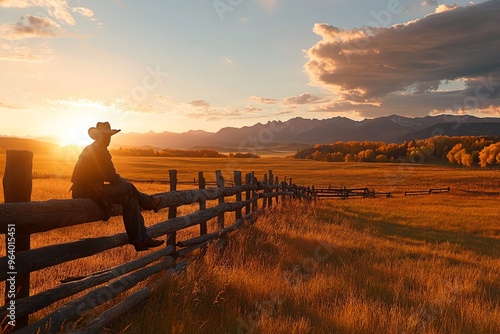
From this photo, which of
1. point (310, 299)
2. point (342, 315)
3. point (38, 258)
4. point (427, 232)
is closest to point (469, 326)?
point (342, 315)

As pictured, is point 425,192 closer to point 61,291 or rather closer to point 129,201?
point 129,201

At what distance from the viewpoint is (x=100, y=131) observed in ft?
14.8

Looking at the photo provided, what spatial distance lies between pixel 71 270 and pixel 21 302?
391cm

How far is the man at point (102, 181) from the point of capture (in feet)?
14.3

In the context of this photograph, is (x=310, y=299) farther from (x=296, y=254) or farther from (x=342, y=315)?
(x=296, y=254)

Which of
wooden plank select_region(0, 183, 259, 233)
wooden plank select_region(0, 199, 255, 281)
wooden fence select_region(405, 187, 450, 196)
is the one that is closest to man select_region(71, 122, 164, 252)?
wooden plank select_region(0, 183, 259, 233)

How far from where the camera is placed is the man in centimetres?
436

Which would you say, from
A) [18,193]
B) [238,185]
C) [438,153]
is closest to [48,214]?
[18,193]

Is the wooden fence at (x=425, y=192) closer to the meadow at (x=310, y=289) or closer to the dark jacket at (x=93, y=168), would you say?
the meadow at (x=310, y=289)

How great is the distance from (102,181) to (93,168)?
17 centimetres

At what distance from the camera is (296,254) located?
29.8ft

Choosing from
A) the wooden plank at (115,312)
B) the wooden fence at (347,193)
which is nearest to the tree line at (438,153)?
the wooden fence at (347,193)

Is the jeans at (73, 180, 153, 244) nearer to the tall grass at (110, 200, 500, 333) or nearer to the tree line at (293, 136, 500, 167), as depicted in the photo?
the tall grass at (110, 200, 500, 333)

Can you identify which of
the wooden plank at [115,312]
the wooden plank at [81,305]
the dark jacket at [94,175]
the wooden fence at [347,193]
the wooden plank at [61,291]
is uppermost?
the dark jacket at [94,175]
